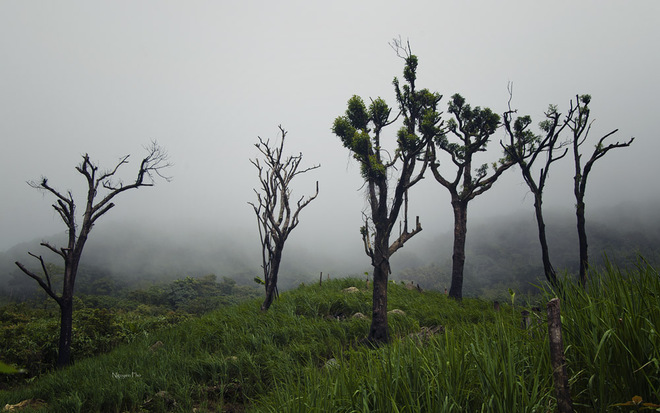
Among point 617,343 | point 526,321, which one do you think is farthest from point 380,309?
point 617,343

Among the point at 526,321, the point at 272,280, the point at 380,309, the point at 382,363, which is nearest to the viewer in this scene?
the point at 382,363

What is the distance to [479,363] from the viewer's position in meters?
2.38

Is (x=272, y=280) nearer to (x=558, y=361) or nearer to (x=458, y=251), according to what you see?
(x=458, y=251)

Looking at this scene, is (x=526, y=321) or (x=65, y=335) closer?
(x=526, y=321)

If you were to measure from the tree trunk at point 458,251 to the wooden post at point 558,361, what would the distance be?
11.3m

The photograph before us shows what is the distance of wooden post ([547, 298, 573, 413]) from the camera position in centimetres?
183

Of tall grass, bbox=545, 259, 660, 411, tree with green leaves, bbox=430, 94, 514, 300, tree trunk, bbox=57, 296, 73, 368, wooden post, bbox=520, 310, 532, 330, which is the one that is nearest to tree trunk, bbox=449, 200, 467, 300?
tree with green leaves, bbox=430, 94, 514, 300

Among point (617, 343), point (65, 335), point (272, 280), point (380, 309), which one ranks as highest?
point (617, 343)

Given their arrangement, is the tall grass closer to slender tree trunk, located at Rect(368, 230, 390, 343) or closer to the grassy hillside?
the grassy hillside

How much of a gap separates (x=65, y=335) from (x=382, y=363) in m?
10.1

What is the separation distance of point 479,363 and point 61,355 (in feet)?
36.6

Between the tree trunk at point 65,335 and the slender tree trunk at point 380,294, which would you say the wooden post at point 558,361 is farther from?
the tree trunk at point 65,335

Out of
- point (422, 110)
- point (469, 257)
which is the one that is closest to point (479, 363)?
point (422, 110)

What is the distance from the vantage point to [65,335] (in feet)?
28.8
